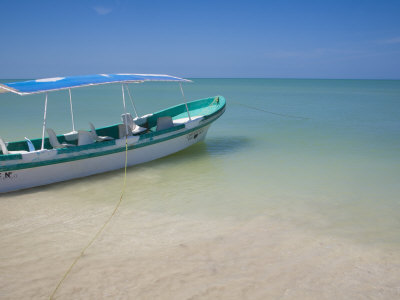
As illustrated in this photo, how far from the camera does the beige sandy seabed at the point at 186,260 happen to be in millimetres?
3584

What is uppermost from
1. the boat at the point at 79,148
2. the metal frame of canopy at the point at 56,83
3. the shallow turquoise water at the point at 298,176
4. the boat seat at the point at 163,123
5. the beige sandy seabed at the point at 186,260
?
the metal frame of canopy at the point at 56,83

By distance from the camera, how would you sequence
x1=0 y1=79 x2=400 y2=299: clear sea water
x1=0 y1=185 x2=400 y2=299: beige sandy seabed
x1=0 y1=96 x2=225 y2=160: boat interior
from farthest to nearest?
x1=0 y1=96 x2=225 y2=160: boat interior, x1=0 y1=79 x2=400 y2=299: clear sea water, x1=0 y1=185 x2=400 y2=299: beige sandy seabed

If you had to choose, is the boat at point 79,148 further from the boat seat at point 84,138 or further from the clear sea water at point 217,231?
the clear sea water at point 217,231

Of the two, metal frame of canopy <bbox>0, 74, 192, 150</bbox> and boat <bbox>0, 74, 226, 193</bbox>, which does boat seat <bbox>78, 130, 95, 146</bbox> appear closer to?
boat <bbox>0, 74, 226, 193</bbox>

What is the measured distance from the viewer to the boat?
641cm

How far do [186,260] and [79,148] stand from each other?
3895 millimetres

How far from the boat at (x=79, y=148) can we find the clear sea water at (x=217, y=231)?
0.87 ft

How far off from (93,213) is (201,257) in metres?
2.33

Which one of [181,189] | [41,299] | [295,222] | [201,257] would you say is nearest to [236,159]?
[181,189]

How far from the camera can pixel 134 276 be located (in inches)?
151

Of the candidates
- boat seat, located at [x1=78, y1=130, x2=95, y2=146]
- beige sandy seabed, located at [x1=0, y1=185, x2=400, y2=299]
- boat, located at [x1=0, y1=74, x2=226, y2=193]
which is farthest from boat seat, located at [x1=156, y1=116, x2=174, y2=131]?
beige sandy seabed, located at [x1=0, y1=185, x2=400, y2=299]

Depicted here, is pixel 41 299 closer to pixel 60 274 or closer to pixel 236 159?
pixel 60 274

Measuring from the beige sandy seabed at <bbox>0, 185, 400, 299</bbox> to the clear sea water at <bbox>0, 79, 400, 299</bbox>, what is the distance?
14mm

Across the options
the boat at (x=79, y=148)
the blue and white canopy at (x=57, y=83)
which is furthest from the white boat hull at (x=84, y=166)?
the blue and white canopy at (x=57, y=83)
